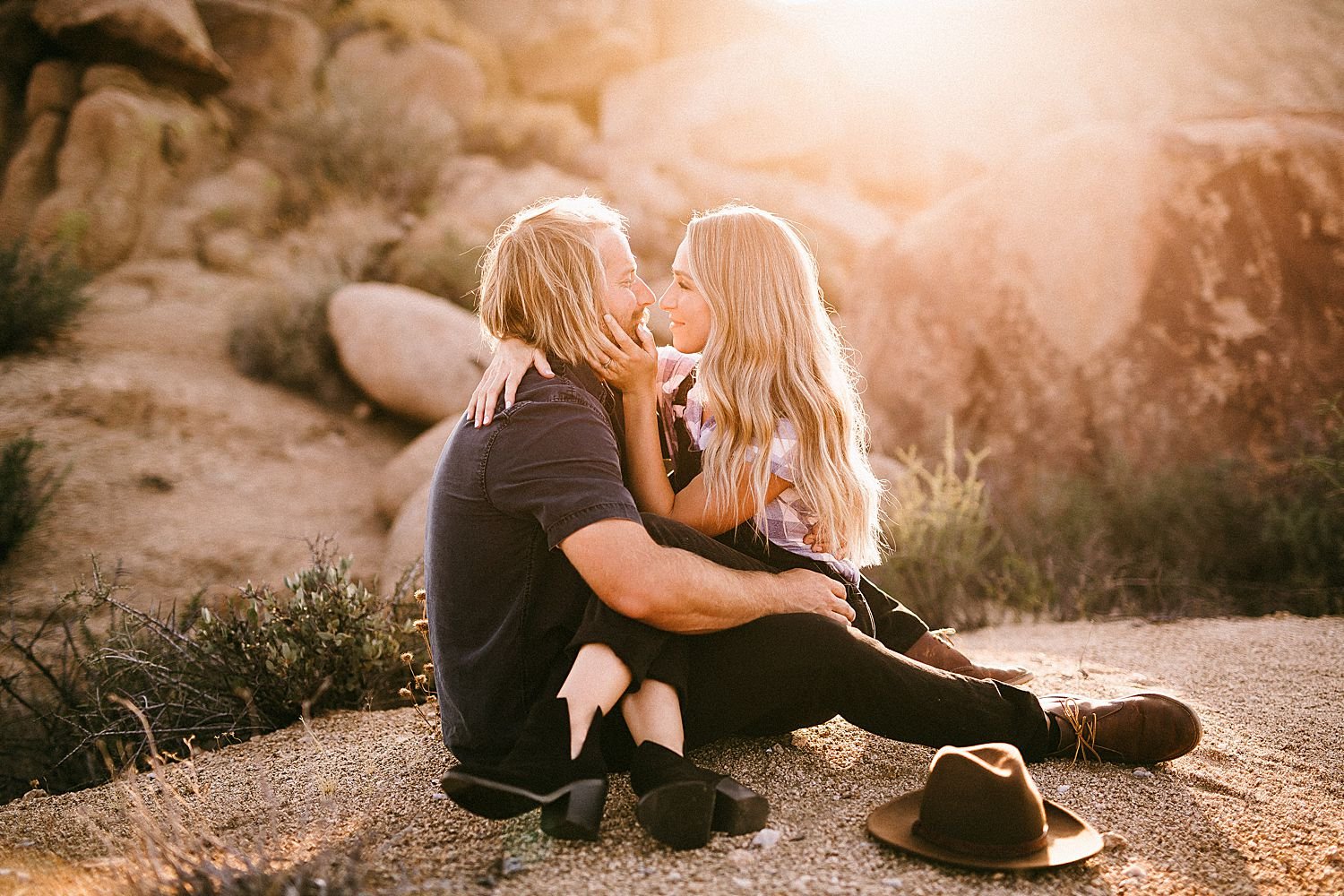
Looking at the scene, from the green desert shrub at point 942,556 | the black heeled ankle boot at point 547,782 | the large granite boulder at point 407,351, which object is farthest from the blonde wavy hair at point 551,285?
the large granite boulder at point 407,351

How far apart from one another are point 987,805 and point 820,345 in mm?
1436

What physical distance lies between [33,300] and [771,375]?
6415mm

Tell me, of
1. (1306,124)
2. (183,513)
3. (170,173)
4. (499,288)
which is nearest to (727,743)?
(499,288)

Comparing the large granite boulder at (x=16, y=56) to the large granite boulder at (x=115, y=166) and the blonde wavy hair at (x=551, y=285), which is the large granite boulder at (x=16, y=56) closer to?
the large granite boulder at (x=115, y=166)

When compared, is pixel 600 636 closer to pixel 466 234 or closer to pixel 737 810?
pixel 737 810

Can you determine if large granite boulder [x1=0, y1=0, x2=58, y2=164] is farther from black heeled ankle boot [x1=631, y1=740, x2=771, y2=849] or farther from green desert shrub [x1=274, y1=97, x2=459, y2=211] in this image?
Answer: black heeled ankle boot [x1=631, y1=740, x2=771, y2=849]

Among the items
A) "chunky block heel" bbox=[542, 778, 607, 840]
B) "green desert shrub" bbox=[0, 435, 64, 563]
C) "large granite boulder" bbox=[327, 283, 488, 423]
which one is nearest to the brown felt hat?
"chunky block heel" bbox=[542, 778, 607, 840]

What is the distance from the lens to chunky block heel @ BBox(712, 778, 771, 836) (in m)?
2.16

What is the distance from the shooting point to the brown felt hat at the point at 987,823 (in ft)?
6.63

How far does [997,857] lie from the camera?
2018 mm

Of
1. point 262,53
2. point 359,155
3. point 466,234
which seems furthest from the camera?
point 262,53

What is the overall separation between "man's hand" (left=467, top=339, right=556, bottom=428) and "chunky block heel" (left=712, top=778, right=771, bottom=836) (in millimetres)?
1082

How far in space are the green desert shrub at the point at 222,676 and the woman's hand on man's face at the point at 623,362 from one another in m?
1.51

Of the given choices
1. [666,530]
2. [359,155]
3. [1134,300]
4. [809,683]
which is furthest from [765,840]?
[359,155]
